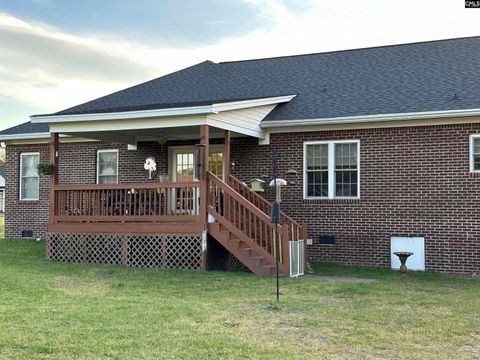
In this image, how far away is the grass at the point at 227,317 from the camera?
19.1 ft

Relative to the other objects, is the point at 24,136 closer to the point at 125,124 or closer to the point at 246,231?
the point at 125,124

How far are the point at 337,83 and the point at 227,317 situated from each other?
9637mm

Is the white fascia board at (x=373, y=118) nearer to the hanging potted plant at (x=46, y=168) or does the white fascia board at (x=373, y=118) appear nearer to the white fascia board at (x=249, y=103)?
the white fascia board at (x=249, y=103)

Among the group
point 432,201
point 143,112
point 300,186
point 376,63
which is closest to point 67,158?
point 143,112

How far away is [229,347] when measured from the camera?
588cm

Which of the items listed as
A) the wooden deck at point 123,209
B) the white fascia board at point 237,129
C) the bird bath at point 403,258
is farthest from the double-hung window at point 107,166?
the bird bath at point 403,258

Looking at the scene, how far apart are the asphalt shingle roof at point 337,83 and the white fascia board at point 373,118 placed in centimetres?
15

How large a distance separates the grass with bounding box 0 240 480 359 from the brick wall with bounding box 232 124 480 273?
187 centimetres

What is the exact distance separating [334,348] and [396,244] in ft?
25.9

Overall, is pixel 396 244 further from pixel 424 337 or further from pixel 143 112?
pixel 424 337

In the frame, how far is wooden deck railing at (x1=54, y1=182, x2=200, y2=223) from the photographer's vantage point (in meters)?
12.9

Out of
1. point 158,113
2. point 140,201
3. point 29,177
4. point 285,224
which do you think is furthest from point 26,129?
point 285,224

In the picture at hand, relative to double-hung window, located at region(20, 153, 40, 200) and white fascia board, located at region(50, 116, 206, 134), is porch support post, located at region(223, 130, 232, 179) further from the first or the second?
double-hung window, located at region(20, 153, 40, 200)

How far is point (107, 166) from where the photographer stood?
1764cm
